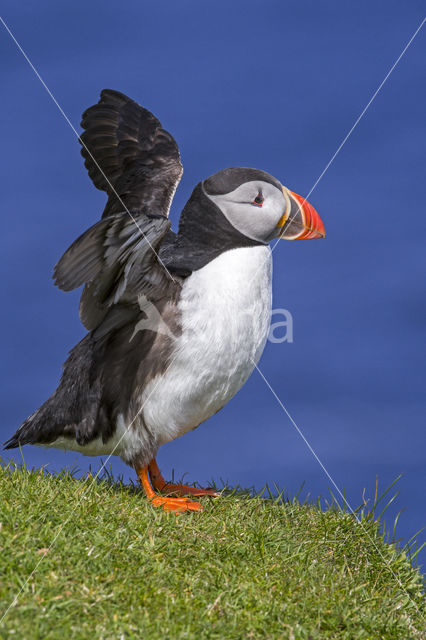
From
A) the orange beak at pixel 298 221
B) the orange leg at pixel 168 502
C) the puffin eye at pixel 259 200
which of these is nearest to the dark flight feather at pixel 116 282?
the orange leg at pixel 168 502

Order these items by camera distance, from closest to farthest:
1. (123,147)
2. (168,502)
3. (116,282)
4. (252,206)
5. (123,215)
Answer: (123,215)
(116,282)
(168,502)
(252,206)
(123,147)

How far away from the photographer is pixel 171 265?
516 centimetres

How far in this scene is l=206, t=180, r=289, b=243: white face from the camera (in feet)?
17.0

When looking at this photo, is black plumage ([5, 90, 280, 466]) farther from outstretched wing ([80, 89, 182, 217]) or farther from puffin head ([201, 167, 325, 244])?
outstretched wing ([80, 89, 182, 217])

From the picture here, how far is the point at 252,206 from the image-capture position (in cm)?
518

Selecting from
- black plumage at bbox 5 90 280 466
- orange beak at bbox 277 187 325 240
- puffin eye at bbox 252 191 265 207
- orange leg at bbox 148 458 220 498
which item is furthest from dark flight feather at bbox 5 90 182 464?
orange beak at bbox 277 187 325 240

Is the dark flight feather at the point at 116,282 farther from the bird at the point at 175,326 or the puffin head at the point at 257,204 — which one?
the puffin head at the point at 257,204

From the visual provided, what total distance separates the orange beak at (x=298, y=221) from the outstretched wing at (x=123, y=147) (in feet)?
3.54

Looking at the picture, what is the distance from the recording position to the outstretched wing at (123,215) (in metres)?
4.47

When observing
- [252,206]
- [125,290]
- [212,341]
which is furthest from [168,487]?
[252,206]

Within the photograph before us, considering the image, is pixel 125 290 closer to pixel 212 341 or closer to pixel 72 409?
pixel 212 341

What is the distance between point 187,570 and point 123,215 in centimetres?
185

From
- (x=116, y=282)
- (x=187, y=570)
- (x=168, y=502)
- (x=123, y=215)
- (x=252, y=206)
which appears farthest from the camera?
(x=252, y=206)

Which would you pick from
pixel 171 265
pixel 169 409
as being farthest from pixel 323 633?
pixel 171 265
